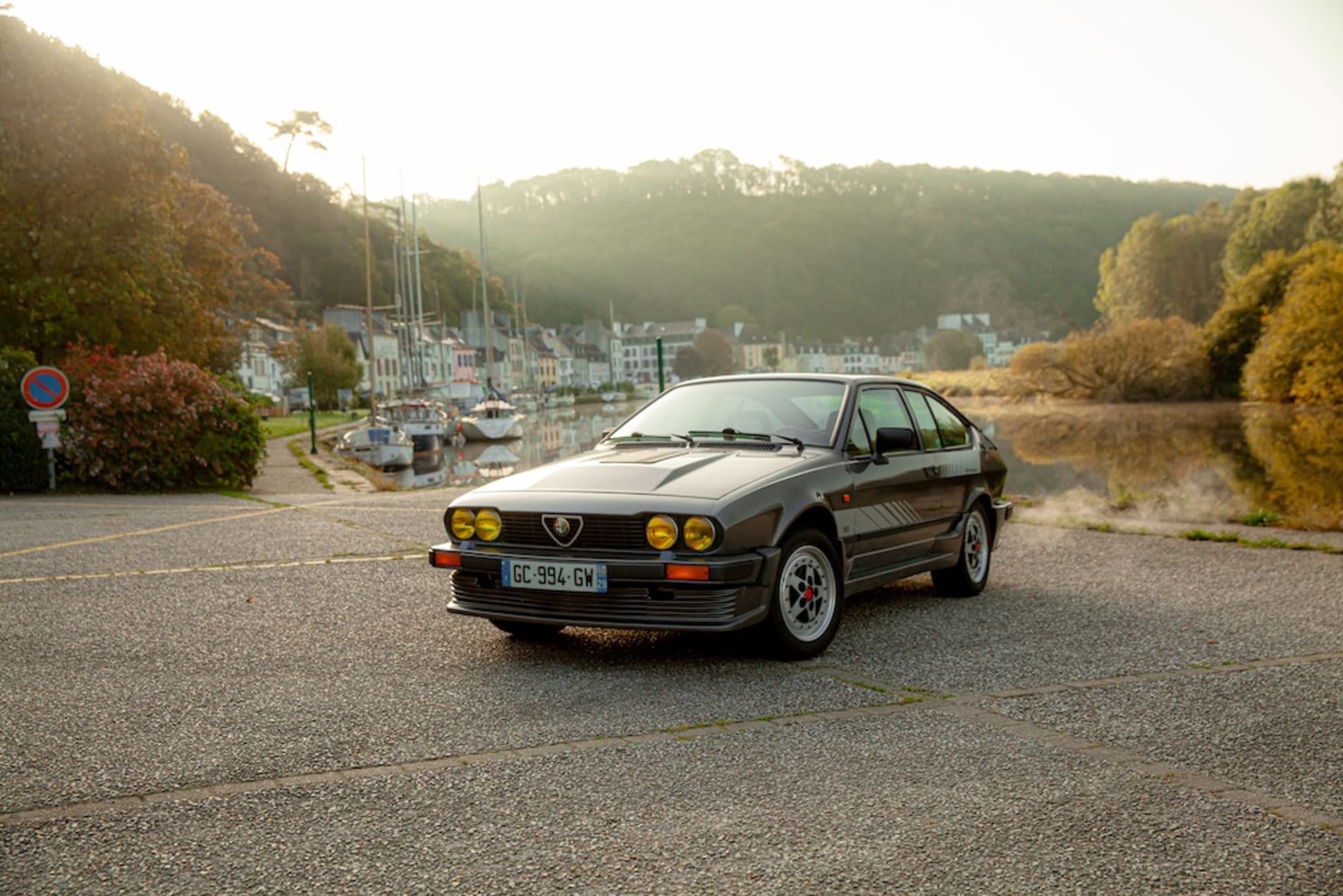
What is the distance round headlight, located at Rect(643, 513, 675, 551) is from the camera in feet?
20.1

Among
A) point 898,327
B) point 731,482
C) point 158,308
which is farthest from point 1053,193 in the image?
point 731,482

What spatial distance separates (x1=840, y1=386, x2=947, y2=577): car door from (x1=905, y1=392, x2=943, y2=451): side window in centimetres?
14

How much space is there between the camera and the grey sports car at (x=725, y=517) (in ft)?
20.1

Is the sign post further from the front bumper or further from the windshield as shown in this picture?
the front bumper

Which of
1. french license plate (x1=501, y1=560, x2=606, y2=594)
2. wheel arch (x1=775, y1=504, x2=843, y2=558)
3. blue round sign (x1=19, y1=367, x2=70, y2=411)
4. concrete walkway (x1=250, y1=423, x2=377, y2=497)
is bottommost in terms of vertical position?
concrete walkway (x1=250, y1=423, x2=377, y2=497)

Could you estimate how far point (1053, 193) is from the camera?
161250 mm

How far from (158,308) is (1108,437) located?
98.8ft

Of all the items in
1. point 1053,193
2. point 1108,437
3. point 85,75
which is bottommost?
point 1108,437

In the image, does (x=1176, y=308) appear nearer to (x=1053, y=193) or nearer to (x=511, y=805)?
(x=1053, y=193)

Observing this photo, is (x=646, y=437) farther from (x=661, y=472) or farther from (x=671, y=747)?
(x=671, y=747)

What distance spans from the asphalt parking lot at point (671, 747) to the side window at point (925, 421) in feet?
3.90

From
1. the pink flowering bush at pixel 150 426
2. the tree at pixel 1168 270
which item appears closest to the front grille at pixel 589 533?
the pink flowering bush at pixel 150 426

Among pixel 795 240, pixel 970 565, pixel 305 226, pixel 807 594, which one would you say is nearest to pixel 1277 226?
pixel 970 565

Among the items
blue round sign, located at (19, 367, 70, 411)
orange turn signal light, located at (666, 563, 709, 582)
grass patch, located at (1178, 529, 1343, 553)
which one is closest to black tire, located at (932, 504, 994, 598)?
orange turn signal light, located at (666, 563, 709, 582)
